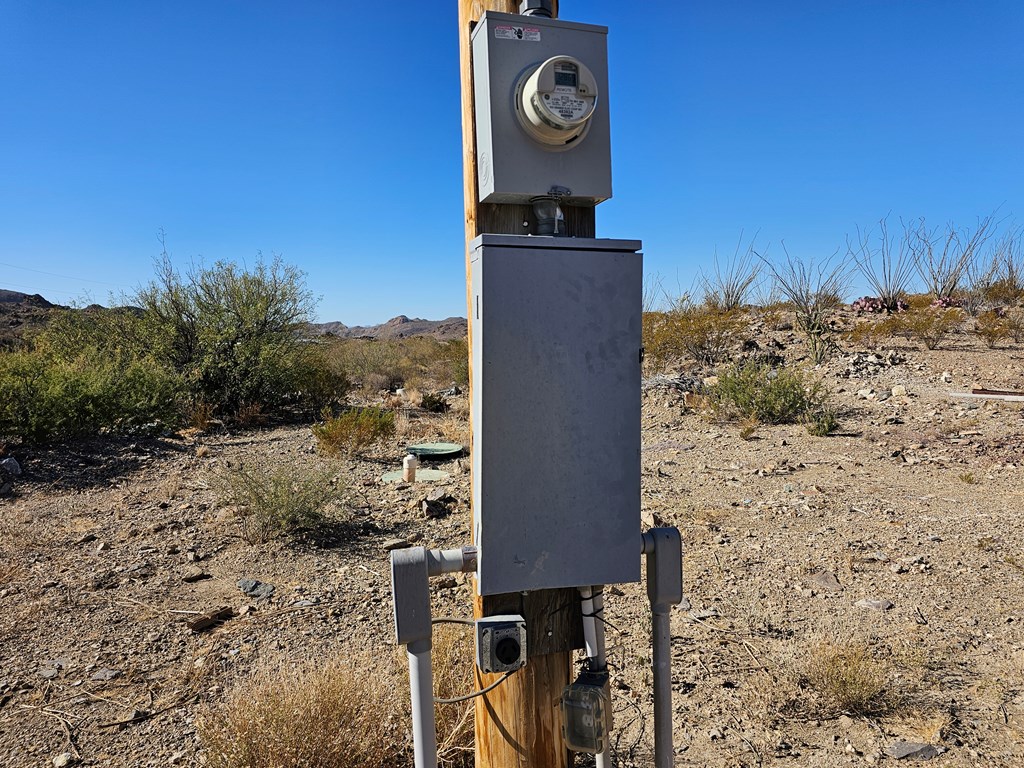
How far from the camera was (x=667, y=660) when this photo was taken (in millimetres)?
2000

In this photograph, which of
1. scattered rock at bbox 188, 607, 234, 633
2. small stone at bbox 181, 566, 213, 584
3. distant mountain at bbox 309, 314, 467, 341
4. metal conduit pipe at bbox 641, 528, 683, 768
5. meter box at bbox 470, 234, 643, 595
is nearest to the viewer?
meter box at bbox 470, 234, 643, 595

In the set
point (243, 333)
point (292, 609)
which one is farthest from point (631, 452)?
point (243, 333)

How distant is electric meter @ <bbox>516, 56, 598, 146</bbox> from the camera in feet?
5.90

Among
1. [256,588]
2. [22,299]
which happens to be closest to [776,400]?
[256,588]

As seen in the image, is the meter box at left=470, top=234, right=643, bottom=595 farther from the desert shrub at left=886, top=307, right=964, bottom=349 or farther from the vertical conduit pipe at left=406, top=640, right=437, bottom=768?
the desert shrub at left=886, top=307, right=964, bottom=349

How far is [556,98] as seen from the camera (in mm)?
1813

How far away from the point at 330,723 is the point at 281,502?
3102 mm

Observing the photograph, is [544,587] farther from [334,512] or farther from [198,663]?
[334,512]

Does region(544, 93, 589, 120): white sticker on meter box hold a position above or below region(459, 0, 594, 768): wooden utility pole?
above

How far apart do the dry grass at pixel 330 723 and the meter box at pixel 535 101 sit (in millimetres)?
1877

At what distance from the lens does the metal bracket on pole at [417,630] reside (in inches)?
71.1

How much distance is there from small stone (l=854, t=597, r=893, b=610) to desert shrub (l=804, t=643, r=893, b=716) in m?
0.90

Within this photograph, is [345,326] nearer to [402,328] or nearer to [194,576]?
[402,328]

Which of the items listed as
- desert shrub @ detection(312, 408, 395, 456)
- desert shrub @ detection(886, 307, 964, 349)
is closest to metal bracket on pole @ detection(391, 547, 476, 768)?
desert shrub @ detection(312, 408, 395, 456)
